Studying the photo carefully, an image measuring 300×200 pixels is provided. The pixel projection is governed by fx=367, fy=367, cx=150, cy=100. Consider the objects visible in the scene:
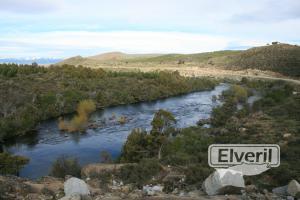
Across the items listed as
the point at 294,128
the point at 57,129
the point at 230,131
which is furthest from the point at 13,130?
the point at 294,128

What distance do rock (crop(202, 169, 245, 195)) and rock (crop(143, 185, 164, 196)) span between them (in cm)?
168

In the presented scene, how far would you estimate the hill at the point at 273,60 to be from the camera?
8381cm

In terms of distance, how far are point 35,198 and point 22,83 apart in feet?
148

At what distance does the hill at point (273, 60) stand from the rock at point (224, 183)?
7446 cm

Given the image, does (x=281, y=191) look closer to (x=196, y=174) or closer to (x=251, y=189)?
(x=251, y=189)

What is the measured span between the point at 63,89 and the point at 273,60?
198ft

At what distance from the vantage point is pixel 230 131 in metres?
25.2

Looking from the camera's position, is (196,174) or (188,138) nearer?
(196,174)

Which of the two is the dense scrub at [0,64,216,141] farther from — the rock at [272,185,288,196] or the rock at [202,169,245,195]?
the rock at [272,185,288,196]

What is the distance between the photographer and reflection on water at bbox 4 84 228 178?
83.9 ft

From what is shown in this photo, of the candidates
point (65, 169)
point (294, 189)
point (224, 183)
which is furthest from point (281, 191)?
point (65, 169)

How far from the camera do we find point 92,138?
104 feet

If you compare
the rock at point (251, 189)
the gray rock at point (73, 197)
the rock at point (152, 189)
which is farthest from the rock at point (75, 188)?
the rock at point (251, 189)

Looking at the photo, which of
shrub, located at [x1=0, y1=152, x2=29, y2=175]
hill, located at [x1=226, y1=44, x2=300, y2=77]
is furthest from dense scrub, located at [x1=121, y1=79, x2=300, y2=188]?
hill, located at [x1=226, y1=44, x2=300, y2=77]
